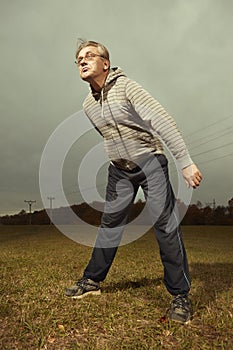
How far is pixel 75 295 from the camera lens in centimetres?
407

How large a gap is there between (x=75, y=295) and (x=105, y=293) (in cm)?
42

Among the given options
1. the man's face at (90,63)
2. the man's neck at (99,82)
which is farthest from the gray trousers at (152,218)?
the man's face at (90,63)

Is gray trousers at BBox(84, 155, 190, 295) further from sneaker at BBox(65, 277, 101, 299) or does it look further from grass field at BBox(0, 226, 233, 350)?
grass field at BBox(0, 226, 233, 350)

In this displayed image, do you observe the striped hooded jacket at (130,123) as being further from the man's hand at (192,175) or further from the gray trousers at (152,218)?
the gray trousers at (152,218)

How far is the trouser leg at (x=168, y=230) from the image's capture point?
3545mm

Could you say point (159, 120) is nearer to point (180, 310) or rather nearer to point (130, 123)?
point (130, 123)

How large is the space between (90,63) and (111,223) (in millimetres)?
1828

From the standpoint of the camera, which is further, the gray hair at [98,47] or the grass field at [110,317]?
the gray hair at [98,47]

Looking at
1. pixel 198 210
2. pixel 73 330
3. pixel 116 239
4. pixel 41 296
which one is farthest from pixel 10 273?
pixel 198 210

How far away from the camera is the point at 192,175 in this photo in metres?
3.24

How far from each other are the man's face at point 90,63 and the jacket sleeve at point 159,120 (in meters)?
0.43

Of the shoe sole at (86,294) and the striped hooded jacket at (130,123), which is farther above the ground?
the striped hooded jacket at (130,123)

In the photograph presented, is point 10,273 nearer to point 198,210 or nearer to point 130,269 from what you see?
point 130,269

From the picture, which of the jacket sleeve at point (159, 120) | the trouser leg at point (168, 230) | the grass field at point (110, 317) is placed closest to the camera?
the grass field at point (110, 317)
